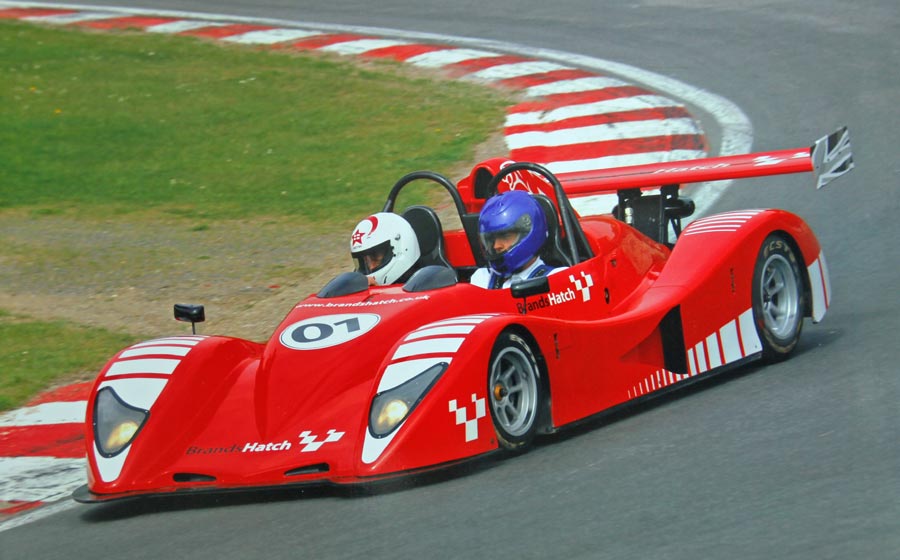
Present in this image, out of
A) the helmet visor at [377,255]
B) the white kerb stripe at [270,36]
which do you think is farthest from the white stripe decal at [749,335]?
the white kerb stripe at [270,36]

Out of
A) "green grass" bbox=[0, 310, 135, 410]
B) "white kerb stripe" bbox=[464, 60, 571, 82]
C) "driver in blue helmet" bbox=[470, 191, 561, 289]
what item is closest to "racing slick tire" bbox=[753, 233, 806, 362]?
"driver in blue helmet" bbox=[470, 191, 561, 289]

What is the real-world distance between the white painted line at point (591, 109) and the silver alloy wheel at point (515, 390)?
23.1 ft

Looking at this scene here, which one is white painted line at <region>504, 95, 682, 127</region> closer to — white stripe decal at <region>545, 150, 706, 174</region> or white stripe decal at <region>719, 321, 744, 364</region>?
white stripe decal at <region>545, 150, 706, 174</region>

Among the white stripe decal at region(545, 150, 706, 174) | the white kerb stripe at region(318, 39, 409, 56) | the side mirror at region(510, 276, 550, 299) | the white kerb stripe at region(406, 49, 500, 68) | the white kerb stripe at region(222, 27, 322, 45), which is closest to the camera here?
the side mirror at region(510, 276, 550, 299)

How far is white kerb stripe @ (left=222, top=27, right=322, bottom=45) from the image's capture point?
17.4m

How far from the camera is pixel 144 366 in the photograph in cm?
612

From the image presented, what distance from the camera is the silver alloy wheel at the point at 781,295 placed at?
714cm

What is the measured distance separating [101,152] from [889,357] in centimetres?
962

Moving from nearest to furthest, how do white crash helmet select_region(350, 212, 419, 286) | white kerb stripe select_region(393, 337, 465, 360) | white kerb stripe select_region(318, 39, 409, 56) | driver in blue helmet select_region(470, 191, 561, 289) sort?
1. white kerb stripe select_region(393, 337, 465, 360)
2. driver in blue helmet select_region(470, 191, 561, 289)
3. white crash helmet select_region(350, 212, 419, 286)
4. white kerb stripe select_region(318, 39, 409, 56)

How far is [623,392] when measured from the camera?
6191mm

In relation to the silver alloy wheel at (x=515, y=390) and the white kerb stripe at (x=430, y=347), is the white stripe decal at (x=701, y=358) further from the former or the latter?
the white kerb stripe at (x=430, y=347)

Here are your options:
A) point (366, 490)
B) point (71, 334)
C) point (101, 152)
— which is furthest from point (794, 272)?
point (101, 152)

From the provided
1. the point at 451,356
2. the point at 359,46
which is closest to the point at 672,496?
the point at 451,356

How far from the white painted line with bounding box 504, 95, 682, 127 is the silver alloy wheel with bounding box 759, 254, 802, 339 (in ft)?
17.8
